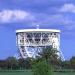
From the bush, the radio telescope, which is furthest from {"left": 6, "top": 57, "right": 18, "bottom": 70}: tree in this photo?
the bush

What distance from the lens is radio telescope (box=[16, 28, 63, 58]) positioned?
16112 centimetres

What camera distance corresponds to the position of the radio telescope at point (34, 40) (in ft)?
529

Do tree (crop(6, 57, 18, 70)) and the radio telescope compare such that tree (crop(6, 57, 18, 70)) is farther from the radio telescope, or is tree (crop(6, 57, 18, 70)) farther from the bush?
the bush

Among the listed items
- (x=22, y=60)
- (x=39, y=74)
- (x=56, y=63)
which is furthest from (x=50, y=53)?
(x=39, y=74)

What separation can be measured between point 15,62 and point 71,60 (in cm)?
2116

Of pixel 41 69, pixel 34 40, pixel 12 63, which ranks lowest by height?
pixel 41 69

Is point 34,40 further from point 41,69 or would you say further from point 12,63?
point 41,69

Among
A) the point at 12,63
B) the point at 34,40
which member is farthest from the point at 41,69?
the point at 34,40

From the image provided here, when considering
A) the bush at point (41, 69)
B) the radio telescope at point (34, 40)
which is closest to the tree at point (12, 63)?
the radio telescope at point (34, 40)

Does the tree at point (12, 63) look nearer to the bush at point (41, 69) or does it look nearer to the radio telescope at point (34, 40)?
the radio telescope at point (34, 40)

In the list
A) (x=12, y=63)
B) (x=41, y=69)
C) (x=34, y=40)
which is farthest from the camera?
(x=34, y=40)

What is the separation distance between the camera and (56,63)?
14738 centimetres

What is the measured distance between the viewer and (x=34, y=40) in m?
162

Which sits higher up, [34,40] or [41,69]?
[34,40]
